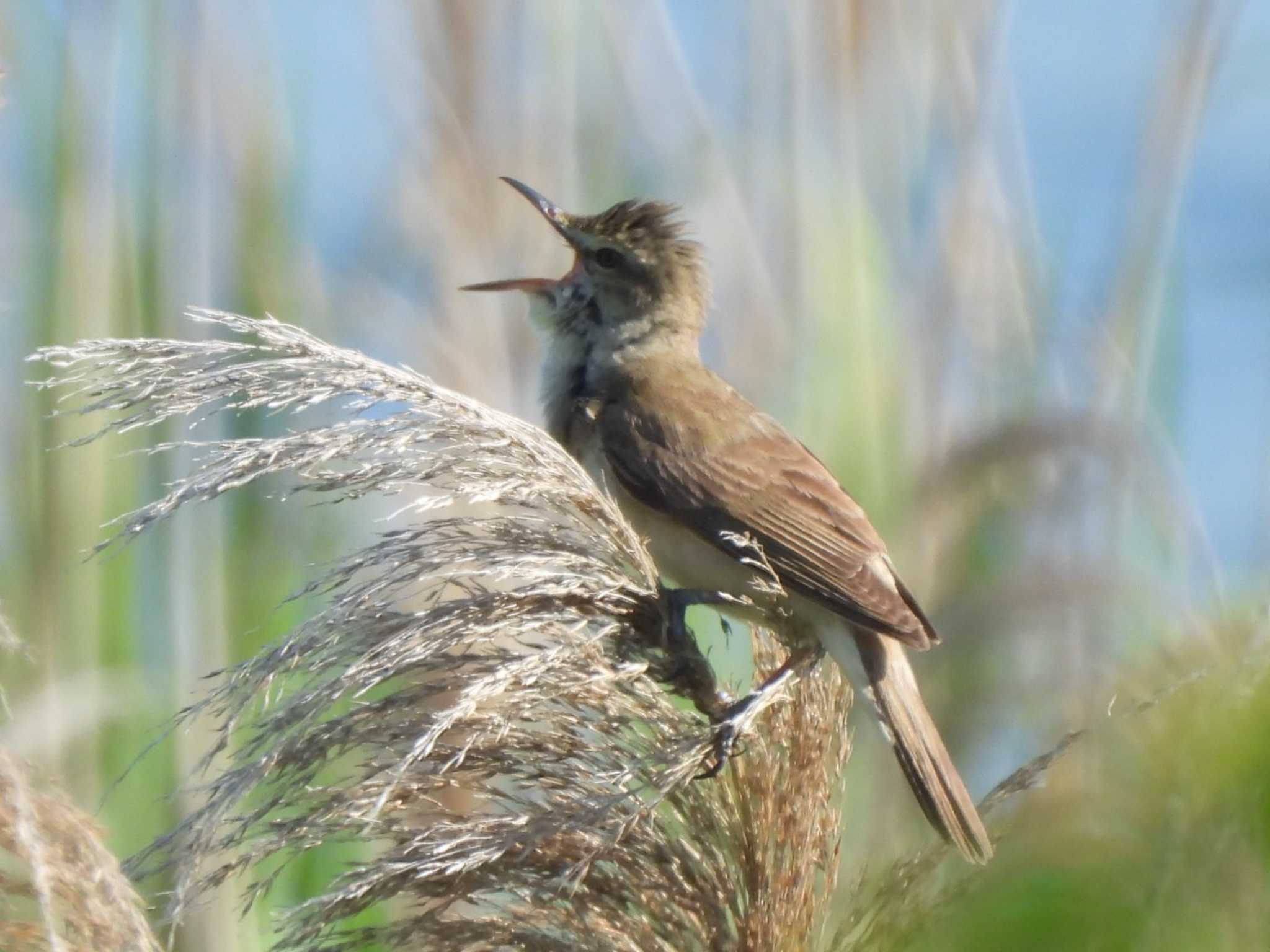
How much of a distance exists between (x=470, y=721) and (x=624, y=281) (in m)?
1.64

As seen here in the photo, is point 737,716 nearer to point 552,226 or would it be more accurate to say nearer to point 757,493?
point 757,493

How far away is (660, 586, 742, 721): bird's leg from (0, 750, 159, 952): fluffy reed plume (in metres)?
0.74

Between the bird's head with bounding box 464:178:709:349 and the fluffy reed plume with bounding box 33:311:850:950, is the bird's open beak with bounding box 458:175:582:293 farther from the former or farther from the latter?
the fluffy reed plume with bounding box 33:311:850:950

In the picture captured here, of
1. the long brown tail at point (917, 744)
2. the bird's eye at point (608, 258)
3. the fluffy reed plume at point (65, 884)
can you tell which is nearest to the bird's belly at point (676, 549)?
the long brown tail at point (917, 744)

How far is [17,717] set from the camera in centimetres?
232

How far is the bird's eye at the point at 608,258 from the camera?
10.1 ft

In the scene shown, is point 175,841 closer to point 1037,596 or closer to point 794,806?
point 794,806

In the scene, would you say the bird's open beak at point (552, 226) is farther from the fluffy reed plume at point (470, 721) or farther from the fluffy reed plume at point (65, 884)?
the fluffy reed plume at point (65, 884)

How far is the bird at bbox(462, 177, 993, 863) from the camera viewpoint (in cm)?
229

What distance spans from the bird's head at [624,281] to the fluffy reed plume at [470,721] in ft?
4.38

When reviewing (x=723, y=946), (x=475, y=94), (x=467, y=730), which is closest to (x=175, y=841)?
(x=467, y=730)

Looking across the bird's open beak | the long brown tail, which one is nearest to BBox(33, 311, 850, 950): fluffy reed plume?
the long brown tail

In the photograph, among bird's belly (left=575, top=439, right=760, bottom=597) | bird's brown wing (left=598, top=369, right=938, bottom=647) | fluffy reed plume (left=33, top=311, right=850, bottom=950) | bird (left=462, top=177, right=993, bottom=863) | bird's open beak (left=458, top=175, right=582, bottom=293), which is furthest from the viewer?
bird's open beak (left=458, top=175, right=582, bottom=293)

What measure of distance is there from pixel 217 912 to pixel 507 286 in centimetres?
124
